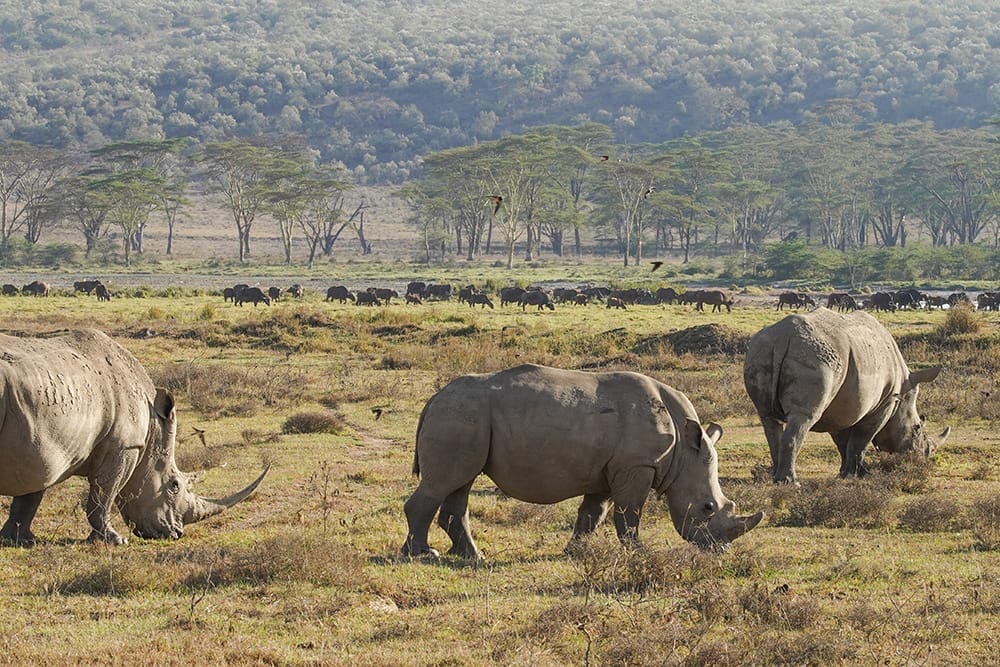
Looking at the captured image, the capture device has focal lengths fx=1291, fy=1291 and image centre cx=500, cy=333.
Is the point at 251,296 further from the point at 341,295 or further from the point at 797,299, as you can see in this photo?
the point at 797,299

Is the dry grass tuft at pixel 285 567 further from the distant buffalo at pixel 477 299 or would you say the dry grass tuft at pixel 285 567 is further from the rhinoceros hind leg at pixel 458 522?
the distant buffalo at pixel 477 299

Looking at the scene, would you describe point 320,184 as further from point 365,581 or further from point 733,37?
point 733,37

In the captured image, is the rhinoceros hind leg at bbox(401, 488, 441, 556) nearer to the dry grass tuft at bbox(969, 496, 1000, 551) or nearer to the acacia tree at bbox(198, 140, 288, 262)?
the dry grass tuft at bbox(969, 496, 1000, 551)

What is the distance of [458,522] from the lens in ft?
33.3

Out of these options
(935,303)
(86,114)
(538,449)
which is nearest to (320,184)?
(935,303)

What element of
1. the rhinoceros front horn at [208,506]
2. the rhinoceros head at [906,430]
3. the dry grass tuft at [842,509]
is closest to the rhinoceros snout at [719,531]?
the dry grass tuft at [842,509]

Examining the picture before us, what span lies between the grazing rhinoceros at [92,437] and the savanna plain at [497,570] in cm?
31

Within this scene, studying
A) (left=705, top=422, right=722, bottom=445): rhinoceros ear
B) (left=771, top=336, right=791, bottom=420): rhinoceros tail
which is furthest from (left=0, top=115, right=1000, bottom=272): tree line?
(left=705, top=422, right=722, bottom=445): rhinoceros ear

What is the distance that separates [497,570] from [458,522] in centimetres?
62

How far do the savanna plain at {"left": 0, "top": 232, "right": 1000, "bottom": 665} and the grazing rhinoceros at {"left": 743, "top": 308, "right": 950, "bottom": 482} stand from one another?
429 millimetres

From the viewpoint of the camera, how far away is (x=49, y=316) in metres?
36.5

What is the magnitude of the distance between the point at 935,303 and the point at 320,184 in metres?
42.5

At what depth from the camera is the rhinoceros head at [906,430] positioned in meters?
14.9

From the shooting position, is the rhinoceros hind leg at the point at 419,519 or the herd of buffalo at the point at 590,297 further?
the herd of buffalo at the point at 590,297
